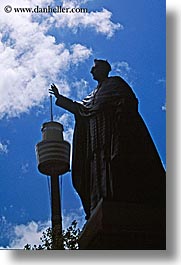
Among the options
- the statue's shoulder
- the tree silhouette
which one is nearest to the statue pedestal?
the tree silhouette

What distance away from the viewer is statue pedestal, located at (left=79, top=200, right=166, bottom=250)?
6.47 ft

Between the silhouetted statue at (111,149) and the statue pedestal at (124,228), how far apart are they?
0.03 meters

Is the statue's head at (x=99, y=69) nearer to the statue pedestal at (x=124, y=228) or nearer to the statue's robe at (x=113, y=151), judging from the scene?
the statue's robe at (x=113, y=151)

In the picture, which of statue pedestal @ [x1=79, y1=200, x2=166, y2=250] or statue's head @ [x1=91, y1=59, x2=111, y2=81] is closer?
statue pedestal @ [x1=79, y1=200, x2=166, y2=250]

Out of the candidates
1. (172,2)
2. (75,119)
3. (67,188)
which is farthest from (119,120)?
(172,2)

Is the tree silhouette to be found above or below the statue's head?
below

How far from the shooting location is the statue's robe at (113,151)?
2014 mm

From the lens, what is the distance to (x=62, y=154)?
2.05 meters

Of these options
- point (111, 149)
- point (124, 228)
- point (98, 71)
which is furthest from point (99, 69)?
point (124, 228)

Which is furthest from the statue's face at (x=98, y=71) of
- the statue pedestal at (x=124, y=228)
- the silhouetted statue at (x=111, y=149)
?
the statue pedestal at (x=124, y=228)

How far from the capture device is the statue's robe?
6.61ft

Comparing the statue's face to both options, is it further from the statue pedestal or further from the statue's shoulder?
the statue pedestal

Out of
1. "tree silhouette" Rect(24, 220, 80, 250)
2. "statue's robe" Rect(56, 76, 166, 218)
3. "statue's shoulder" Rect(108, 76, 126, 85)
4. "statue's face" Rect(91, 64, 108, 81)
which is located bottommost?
"tree silhouette" Rect(24, 220, 80, 250)

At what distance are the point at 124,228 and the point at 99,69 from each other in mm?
517
